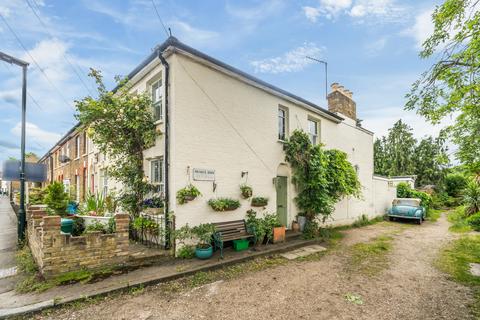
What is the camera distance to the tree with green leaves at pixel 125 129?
23.9 feet

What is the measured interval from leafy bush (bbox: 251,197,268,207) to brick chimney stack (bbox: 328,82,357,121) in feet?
25.4

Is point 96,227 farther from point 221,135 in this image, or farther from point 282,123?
point 282,123

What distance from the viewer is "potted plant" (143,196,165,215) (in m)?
7.03

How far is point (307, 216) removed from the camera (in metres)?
10.3

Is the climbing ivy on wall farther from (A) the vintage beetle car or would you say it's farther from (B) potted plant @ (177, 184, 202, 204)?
(A) the vintage beetle car

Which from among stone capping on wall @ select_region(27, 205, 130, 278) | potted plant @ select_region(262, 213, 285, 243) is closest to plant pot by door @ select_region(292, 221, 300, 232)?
potted plant @ select_region(262, 213, 285, 243)

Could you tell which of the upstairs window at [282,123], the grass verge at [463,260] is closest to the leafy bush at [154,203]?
the upstairs window at [282,123]

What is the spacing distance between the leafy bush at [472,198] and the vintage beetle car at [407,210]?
3.27 metres

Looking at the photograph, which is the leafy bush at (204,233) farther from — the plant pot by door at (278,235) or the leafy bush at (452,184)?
the leafy bush at (452,184)

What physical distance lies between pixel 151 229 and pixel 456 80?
28.7 ft

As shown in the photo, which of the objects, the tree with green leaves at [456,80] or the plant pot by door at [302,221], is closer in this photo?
the tree with green leaves at [456,80]

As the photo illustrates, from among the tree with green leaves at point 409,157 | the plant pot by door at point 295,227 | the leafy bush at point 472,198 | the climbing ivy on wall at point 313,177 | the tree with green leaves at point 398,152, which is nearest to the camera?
the climbing ivy on wall at point 313,177

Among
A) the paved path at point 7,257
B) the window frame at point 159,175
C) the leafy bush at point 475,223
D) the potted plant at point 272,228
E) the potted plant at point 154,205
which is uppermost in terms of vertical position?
the window frame at point 159,175

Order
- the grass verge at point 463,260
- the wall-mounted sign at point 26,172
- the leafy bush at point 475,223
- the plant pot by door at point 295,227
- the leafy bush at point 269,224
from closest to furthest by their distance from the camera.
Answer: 1. the grass verge at point 463,260
2. the wall-mounted sign at point 26,172
3. the leafy bush at point 269,224
4. the plant pot by door at point 295,227
5. the leafy bush at point 475,223
